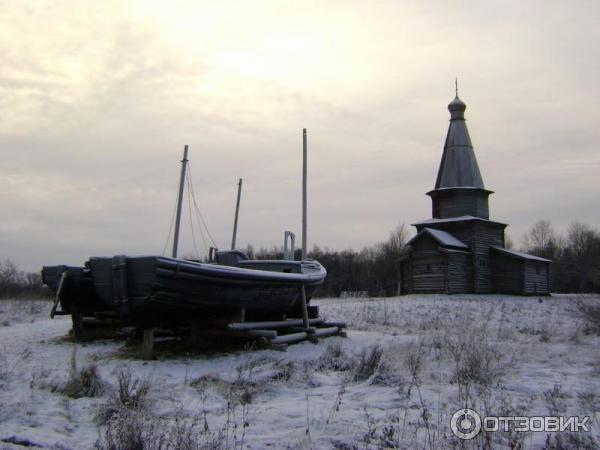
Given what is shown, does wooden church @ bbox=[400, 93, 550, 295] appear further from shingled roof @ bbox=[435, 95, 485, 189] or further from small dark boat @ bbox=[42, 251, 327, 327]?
small dark boat @ bbox=[42, 251, 327, 327]

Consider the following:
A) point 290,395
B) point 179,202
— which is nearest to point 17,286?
point 179,202

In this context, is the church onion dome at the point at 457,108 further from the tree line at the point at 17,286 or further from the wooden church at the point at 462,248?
the tree line at the point at 17,286

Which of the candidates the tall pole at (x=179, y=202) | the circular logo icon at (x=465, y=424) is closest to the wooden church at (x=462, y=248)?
the tall pole at (x=179, y=202)

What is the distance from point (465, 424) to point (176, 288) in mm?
4896

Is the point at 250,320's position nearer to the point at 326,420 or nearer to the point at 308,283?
the point at 308,283

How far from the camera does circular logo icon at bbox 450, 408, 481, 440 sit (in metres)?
4.31

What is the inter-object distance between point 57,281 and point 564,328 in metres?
11.8

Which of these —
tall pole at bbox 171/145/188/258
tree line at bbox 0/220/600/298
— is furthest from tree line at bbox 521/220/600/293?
tall pole at bbox 171/145/188/258

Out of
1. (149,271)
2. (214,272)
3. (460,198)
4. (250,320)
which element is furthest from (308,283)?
(460,198)

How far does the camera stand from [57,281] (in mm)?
10539

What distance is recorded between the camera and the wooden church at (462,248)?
103 feet

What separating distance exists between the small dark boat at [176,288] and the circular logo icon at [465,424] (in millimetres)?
4578

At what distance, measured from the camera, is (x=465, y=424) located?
177 inches

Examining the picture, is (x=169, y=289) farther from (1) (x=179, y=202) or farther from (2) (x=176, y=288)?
(1) (x=179, y=202)
